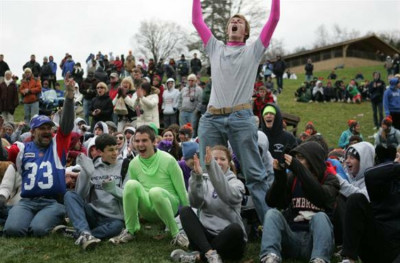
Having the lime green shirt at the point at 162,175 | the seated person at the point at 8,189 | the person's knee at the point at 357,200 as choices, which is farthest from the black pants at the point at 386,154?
the seated person at the point at 8,189

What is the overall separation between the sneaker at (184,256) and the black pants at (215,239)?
0.06m

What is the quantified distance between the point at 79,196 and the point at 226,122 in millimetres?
2188

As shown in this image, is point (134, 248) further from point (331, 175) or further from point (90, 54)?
point (90, 54)

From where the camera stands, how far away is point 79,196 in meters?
6.22

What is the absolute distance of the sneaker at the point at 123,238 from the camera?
5844 millimetres

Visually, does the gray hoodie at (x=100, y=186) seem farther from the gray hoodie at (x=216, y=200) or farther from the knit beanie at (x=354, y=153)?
the knit beanie at (x=354, y=153)

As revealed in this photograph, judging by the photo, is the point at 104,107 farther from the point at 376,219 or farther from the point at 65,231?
the point at 376,219

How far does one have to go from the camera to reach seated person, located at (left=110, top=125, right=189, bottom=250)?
5910 millimetres

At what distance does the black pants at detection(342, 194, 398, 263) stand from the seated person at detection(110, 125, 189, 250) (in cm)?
201

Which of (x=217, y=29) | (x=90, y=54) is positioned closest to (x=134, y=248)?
(x=90, y=54)

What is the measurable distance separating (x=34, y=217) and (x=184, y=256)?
7.65 feet

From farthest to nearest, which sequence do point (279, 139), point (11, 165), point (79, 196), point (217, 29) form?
point (217, 29) < point (279, 139) < point (11, 165) < point (79, 196)

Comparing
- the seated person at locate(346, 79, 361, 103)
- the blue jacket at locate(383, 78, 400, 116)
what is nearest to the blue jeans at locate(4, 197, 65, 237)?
the blue jacket at locate(383, 78, 400, 116)

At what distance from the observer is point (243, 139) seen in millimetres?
5305
